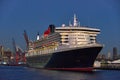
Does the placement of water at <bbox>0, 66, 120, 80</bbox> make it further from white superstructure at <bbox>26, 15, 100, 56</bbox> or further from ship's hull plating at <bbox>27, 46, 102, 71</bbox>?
white superstructure at <bbox>26, 15, 100, 56</bbox>

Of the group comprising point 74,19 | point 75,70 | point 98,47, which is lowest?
point 75,70

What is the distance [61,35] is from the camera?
8381 centimetres

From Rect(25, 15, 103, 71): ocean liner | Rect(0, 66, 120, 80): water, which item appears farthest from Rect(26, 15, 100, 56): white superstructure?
Rect(0, 66, 120, 80): water

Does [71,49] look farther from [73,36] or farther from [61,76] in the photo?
[61,76]

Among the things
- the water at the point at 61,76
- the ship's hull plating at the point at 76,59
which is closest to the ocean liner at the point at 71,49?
the ship's hull plating at the point at 76,59

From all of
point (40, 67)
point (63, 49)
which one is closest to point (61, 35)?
point (63, 49)

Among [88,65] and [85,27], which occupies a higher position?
[85,27]

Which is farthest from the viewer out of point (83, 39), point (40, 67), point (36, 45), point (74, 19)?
point (36, 45)

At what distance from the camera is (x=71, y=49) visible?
77.8 metres

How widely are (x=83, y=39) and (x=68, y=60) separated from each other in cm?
712

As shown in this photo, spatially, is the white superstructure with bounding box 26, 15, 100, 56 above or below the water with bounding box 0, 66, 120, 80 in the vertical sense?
above

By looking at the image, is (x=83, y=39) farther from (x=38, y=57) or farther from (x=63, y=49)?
(x=38, y=57)

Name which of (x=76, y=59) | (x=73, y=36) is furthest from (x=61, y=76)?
(x=73, y=36)

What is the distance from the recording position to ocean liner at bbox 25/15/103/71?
76.6 meters
